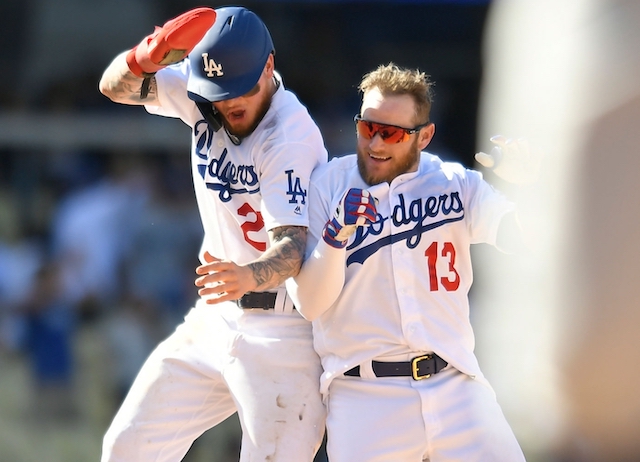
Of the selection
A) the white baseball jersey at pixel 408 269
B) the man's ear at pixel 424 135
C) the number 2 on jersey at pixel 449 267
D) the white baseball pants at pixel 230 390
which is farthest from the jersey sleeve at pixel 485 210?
the white baseball pants at pixel 230 390

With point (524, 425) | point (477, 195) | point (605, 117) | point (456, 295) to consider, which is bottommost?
point (524, 425)

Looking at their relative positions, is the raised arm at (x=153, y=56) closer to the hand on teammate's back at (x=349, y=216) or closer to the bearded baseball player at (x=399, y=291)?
the bearded baseball player at (x=399, y=291)

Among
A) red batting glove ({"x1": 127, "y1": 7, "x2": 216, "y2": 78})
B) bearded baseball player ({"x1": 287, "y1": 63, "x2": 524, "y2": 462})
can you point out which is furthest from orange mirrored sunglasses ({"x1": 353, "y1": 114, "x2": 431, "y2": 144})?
red batting glove ({"x1": 127, "y1": 7, "x2": 216, "y2": 78})

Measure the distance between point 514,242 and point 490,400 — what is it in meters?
0.55

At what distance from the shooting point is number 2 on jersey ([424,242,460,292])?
3.42 meters

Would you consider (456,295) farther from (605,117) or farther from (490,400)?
(605,117)

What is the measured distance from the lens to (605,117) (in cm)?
214

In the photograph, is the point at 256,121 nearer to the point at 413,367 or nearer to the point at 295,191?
the point at 295,191

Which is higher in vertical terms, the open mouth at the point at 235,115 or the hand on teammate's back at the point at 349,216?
the open mouth at the point at 235,115

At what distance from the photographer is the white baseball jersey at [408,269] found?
3.37 meters

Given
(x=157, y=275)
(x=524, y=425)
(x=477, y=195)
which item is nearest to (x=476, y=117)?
(x=157, y=275)

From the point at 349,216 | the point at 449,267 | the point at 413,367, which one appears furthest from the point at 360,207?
the point at 413,367

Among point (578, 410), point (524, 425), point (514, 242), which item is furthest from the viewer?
point (524, 425)

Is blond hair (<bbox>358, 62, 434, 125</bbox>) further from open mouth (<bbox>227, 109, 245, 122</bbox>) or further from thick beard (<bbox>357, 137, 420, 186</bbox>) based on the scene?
open mouth (<bbox>227, 109, 245, 122</bbox>)
